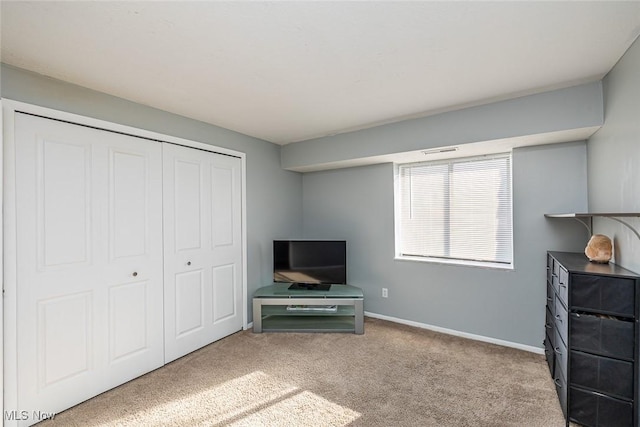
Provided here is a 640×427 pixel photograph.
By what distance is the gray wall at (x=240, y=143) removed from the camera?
2.04 m

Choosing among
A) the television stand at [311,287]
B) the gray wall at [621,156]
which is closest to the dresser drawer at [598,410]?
the gray wall at [621,156]

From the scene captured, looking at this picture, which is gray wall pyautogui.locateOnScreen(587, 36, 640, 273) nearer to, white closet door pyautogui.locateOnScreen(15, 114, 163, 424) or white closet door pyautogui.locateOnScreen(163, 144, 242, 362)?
white closet door pyautogui.locateOnScreen(163, 144, 242, 362)

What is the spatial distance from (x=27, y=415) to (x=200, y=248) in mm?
1661

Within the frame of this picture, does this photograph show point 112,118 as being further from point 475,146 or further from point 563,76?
point 563,76

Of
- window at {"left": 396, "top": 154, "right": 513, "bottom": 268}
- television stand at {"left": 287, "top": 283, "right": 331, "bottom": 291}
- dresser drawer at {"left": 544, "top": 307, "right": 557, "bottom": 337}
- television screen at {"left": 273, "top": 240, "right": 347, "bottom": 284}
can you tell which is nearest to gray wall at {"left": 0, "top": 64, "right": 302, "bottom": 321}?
television screen at {"left": 273, "top": 240, "right": 347, "bottom": 284}

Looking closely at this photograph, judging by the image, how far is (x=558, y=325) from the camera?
7.02ft

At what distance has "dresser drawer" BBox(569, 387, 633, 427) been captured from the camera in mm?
1694

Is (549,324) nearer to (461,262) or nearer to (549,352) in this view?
(549,352)

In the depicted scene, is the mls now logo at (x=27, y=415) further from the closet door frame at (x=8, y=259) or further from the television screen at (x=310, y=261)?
the television screen at (x=310, y=261)

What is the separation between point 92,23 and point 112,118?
3.46 ft

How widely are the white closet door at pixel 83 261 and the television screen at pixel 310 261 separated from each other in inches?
57.1

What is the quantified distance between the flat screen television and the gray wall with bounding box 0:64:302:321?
0.83 ft

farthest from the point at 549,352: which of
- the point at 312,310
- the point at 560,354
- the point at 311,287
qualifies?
the point at 311,287

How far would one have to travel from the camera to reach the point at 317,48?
177 centimetres
